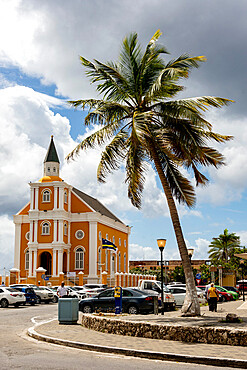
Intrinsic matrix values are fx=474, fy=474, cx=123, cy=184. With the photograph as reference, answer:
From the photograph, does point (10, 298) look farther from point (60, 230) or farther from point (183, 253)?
point (60, 230)

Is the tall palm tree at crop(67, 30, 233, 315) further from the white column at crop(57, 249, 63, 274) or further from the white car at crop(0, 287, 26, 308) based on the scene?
the white column at crop(57, 249, 63, 274)

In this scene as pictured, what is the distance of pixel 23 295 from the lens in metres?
33.0

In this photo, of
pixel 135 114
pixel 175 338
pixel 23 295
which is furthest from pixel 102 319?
pixel 23 295

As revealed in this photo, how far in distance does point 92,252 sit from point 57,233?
532cm

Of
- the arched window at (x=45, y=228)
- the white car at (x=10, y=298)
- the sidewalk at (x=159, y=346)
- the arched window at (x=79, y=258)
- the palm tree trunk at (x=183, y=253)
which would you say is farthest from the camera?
the arched window at (x=79, y=258)

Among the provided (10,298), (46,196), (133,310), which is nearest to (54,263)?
(46,196)

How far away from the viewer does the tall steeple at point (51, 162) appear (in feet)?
216

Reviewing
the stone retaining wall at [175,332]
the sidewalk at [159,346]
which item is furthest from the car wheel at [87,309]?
the stone retaining wall at [175,332]

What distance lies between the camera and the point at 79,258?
63406 mm

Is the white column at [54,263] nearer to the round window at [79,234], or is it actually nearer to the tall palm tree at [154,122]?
the round window at [79,234]

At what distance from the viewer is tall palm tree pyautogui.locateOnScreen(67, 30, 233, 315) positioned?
56.5 feet

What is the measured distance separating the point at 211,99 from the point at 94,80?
15.9 ft

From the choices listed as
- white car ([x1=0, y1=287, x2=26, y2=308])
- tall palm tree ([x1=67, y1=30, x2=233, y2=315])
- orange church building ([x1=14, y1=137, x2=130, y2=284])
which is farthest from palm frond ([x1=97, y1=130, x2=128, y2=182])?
orange church building ([x1=14, y1=137, x2=130, y2=284])

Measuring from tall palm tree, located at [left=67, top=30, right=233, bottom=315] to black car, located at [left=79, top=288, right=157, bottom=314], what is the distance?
243 inches
